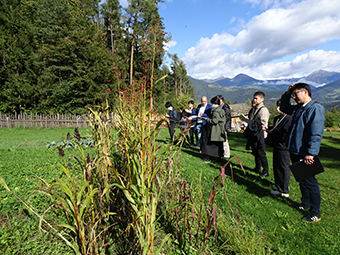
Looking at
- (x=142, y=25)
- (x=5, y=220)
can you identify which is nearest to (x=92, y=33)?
(x=142, y=25)

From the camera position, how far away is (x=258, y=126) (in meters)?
4.04

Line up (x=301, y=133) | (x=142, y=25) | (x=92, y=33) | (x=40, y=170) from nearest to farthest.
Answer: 1. (x=301, y=133)
2. (x=40, y=170)
3. (x=92, y=33)
4. (x=142, y=25)

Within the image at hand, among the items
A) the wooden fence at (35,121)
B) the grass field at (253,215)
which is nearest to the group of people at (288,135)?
the grass field at (253,215)

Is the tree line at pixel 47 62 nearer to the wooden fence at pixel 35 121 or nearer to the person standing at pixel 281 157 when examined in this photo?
the wooden fence at pixel 35 121

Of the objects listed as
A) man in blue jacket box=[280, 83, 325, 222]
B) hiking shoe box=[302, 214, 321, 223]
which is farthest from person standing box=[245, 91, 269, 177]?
hiking shoe box=[302, 214, 321, 223]

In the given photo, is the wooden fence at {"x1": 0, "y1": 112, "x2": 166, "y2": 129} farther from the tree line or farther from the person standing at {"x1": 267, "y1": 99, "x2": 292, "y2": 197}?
the person standing at {"x1": 267, "y1": 99, "x2": 292, "y2": 197}

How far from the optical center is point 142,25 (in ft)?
81.6

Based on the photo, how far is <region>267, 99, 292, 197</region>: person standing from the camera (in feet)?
10.9

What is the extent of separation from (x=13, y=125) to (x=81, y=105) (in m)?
5.81

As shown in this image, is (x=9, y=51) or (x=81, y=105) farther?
(x=81, y=105)

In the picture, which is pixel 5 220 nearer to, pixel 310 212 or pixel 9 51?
pixel 310 212

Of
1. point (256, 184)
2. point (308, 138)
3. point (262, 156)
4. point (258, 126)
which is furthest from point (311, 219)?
point (258, 126)

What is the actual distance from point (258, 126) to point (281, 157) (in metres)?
0.87

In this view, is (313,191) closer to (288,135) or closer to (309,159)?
(309,159)
